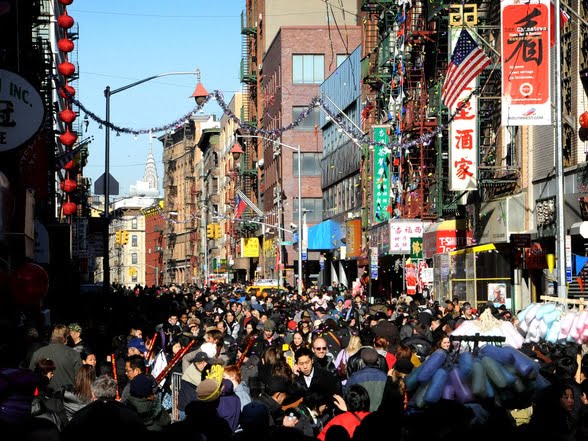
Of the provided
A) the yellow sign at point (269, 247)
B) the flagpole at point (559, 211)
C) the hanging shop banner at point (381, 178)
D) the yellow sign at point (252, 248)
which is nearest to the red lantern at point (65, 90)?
the flagpole at point (559, 211)

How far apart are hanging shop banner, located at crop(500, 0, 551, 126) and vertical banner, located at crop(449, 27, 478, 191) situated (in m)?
6.02

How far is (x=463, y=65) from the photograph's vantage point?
113 feet

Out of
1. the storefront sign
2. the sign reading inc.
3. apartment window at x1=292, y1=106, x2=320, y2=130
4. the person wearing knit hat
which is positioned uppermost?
apartment window at x1=292, y1=106, x2=320, y2=130

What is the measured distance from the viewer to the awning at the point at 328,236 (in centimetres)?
7006

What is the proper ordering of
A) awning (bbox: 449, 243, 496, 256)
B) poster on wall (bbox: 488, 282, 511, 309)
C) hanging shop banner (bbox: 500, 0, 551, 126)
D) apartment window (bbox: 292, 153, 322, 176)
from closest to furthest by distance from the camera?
hanging shop banner (bbox: 500, 0, 551, 126), poster on wall (bbox: 488, 282, 511, 309), awning (bbox: 449, 243, 496, 256), apartment window (bbox: 292, 153, 322, 176)

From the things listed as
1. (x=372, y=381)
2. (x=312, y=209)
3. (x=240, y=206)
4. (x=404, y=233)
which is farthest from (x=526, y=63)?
(x=240, y=206)

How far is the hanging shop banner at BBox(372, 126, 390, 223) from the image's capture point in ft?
174

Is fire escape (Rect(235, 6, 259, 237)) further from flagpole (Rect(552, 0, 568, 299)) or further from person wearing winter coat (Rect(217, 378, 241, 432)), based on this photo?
person wearing winter coat (Rect(217, 378, 241, 432))

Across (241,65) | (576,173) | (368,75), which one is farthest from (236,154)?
(576,173)

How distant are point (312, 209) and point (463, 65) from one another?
55.2 m

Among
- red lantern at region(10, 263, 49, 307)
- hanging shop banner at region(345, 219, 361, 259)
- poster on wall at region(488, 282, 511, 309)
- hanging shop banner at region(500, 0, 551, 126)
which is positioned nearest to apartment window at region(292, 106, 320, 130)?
hanging shop banner at region(345, 219, 361, 259)

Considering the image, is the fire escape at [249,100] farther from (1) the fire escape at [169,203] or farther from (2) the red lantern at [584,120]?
(2) the red lantern at [584,120]

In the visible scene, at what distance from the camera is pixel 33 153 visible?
34.6 metres

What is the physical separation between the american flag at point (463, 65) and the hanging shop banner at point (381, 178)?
16571mm
